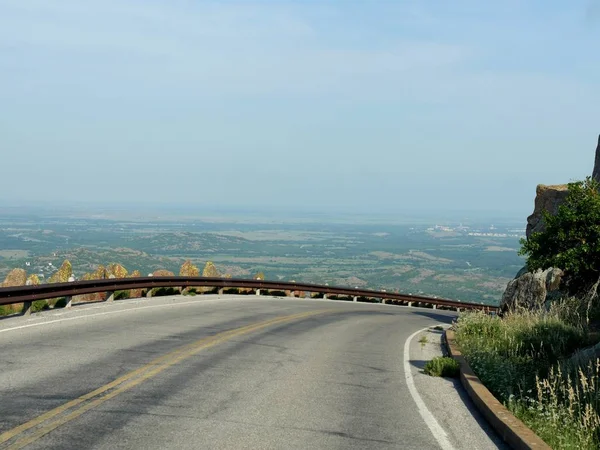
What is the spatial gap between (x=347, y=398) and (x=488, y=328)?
8.67 metres

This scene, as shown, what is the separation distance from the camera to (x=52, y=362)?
465 inches

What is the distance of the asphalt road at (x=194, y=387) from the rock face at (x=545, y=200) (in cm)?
1875

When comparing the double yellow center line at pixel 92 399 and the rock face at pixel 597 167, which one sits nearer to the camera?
the double yellow center line at pixel 92 399

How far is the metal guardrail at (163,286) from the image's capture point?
59.5 ft

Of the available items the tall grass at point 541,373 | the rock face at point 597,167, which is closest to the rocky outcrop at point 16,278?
the tall grass at point 541,373

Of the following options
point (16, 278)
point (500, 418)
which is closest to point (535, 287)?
point (500, 418)

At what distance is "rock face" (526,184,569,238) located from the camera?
34.8 m

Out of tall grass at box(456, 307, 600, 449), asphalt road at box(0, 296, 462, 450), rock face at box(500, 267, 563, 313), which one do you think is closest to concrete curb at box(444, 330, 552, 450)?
tall grass at box(456, 307, 600, 449)

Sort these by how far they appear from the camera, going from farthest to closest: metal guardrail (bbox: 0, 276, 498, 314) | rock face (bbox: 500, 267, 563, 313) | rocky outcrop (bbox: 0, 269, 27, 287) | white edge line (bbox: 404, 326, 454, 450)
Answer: rocky outcrop (bbox: 0, 269, 27, 287) < rock face (bbox: 500, 267, 563, 313) < metal guardrail (bbox: 0, 276, 498, 314) < white edge line (bbox: 404, 326, 454, 450)

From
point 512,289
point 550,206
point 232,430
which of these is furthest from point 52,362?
point 550,206

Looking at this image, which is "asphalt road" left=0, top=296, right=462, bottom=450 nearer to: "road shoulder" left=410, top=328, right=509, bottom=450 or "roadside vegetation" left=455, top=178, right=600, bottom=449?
"road shoulder" left=410, top=328, right=509, bottom=450

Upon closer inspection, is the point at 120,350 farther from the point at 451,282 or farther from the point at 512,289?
the point at 451,282

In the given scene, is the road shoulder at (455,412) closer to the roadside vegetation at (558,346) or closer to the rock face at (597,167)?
the roadside vegetation at (558,346)

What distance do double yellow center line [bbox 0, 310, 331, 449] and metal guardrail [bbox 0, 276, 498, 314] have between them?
5.18 metres
